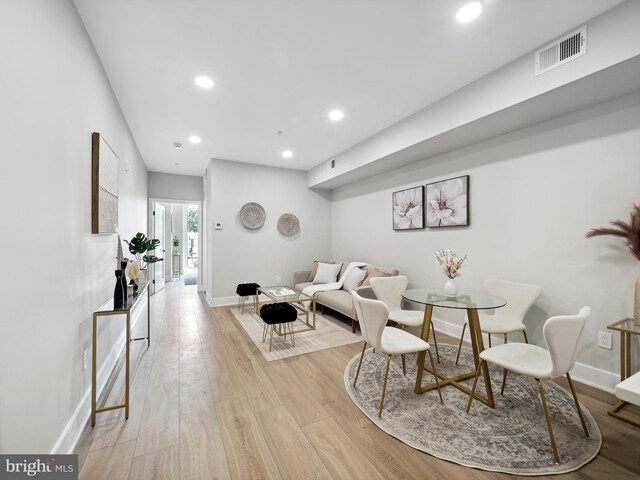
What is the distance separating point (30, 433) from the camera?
1245mm

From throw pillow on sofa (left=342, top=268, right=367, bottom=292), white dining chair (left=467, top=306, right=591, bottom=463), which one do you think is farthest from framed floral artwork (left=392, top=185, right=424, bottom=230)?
white dining chair (left=467, top=306, right=591, bottom=463)

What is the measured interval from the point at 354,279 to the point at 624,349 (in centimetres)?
294

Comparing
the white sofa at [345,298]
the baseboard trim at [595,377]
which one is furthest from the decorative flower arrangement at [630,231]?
the white sofa at [345,298]

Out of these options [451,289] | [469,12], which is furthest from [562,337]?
[469,12]

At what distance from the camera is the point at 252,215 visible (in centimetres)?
546

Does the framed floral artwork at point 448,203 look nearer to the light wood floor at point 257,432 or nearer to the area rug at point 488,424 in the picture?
the area rug at point 488,424

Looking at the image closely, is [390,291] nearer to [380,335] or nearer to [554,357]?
[380,335]

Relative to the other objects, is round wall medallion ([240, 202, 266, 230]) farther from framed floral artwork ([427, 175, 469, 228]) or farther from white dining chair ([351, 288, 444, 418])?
white dining chair ([351, 288, 444, 418])

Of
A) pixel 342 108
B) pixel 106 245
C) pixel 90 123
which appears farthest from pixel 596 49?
pixel 106 245

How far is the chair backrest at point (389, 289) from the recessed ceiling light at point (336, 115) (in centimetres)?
202

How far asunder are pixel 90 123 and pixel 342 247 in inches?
177

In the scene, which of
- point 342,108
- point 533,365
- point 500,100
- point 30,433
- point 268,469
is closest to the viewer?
point 30,433

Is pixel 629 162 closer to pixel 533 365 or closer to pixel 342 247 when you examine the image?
pixel 533 365

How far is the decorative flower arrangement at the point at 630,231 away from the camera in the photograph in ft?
6.69
